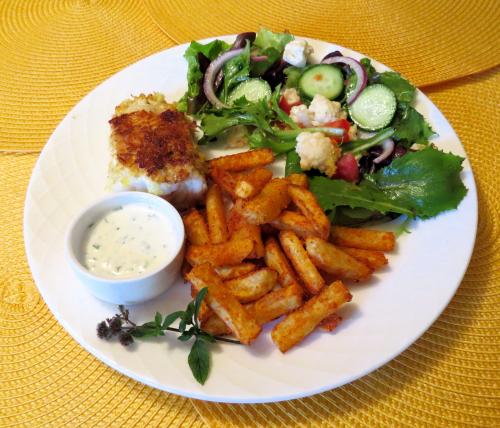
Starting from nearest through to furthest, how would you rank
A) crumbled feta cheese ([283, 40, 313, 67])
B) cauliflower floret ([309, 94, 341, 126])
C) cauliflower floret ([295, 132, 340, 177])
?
cauliflower floret ([295, 132, 340, 177]) < cauliflower floret ([309, 94, 341, 126]) < crumbled feta cheese ([283, 40, 313, 67])

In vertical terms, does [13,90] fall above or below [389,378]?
above

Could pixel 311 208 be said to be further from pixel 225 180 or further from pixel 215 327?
pixel 215 327

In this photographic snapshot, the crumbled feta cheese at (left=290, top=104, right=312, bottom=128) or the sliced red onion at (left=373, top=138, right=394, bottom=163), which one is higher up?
the crumbled feta cheese at (left=290, top=104, right=312, bottom=128)

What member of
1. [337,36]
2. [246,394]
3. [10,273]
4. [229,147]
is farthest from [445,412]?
[337,36]

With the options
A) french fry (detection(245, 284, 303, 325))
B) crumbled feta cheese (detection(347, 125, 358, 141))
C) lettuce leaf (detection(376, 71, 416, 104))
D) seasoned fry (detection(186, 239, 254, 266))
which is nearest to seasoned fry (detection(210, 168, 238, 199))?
seasoned fry (detection(186, 239, 254, 266))

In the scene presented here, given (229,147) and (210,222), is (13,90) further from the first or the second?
(210,222)

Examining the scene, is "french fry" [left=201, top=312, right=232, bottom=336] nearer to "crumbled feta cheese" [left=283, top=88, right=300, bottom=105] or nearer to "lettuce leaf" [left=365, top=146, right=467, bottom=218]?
"lettuce leaf" [left=365, top=146, right=467, bottom=218]

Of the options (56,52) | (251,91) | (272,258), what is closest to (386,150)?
(251,91)
